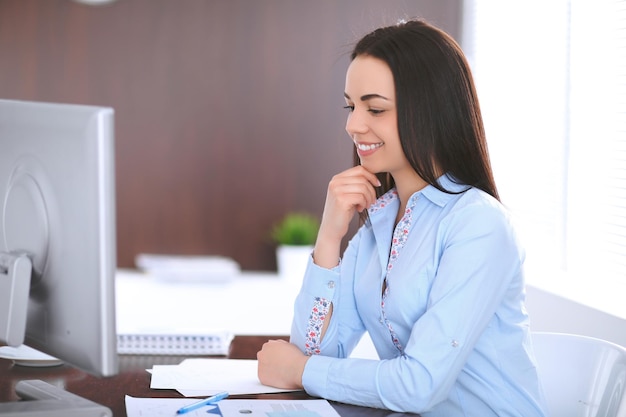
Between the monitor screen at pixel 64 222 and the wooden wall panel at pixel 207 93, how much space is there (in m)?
2.54

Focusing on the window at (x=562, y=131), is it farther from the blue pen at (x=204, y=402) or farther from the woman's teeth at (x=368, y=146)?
the blue pen at (x=204, y=402)

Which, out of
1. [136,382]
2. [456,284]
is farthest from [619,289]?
[136,382]

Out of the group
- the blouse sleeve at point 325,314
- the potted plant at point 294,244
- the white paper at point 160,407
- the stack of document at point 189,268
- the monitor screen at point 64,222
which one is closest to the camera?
the monitor screen at point 64,222

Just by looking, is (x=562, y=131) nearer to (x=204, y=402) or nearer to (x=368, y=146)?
Answer: (x=368, y=146)

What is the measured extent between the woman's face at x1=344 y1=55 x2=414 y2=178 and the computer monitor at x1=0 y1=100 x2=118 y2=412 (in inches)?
24.5

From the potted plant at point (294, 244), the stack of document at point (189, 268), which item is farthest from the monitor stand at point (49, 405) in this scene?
the potted plant at point (294, 244)

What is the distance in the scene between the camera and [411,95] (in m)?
1.68

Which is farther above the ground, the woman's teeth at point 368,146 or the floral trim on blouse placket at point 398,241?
the woman's teeth at point 368,146

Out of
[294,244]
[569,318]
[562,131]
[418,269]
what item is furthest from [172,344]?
[294,244]

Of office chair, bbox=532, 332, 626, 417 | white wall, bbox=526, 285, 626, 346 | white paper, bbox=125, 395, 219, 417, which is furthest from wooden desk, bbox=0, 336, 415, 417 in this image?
white wall, bbox=526, 285, 626, 346

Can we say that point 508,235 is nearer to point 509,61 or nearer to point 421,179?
point 421,179

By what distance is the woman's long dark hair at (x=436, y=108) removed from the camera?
1677mm

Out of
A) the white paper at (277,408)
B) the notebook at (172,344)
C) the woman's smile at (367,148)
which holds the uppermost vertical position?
the woman's smile at (367,148)

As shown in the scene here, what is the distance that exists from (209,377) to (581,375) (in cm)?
79
